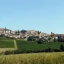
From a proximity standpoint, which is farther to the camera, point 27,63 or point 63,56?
point 63,56

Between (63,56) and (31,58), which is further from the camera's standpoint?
(63,56)

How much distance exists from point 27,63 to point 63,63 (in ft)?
7.66

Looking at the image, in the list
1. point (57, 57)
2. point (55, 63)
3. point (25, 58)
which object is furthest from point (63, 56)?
point (25, 58)

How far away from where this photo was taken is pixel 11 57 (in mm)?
15609

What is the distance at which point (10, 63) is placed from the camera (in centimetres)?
1520

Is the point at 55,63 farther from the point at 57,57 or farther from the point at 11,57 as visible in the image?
the point at 11,57

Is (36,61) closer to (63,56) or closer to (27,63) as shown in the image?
(27,63)

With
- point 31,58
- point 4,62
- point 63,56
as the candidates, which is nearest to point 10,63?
point 4,62

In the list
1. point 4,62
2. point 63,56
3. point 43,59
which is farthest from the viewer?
point 63,56

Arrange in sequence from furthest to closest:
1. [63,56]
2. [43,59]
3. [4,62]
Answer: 1. [63,56]
2. [43,59]
3. [4,62]

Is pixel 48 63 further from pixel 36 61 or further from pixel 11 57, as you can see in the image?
pixel 11 57

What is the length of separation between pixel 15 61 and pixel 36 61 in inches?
56.6

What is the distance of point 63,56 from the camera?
682 inches

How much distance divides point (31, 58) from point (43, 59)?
818 mm
